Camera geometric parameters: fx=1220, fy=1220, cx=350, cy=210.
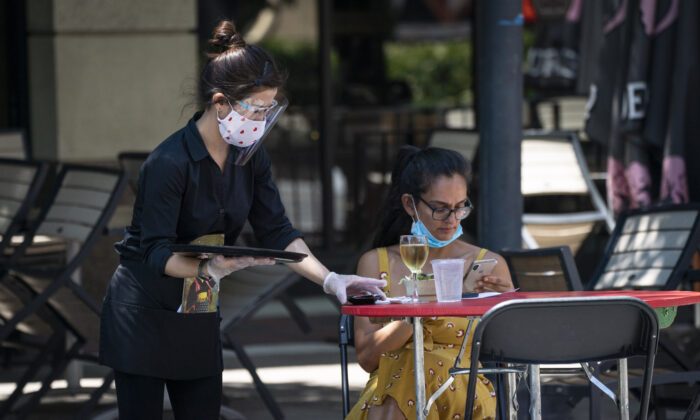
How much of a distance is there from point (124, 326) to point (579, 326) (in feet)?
3.96

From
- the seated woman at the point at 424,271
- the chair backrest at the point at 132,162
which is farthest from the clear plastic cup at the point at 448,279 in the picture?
the chair backrest at the point at 132,162

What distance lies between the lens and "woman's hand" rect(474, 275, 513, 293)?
3600 mm

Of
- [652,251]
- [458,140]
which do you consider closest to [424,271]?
[652,251]

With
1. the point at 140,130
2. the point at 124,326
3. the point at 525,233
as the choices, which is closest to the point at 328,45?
the point at 140,130

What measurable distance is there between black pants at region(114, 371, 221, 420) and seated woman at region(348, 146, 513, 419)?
50 centimetres

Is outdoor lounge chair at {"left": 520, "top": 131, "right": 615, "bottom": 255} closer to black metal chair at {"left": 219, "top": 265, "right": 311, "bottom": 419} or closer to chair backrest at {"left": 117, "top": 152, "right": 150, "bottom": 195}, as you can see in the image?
chair backrest at {"left": 117, "top": 152, "right": 150, "bottom": 195}

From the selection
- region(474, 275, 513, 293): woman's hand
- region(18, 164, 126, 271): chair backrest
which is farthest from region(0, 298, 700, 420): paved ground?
region(474, 275, 513, 293): woman's hand

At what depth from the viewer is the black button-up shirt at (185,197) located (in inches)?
125

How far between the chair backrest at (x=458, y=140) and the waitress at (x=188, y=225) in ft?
13.7

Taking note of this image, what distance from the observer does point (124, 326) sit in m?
3.29

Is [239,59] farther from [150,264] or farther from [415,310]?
[415,310]

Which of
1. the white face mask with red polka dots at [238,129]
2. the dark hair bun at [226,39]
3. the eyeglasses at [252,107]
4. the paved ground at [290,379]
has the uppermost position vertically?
the dark hair bun at [226,39]

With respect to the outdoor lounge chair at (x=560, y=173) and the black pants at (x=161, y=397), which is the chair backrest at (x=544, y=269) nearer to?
the black pants at (x=161, y=397)

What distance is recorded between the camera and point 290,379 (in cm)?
638
